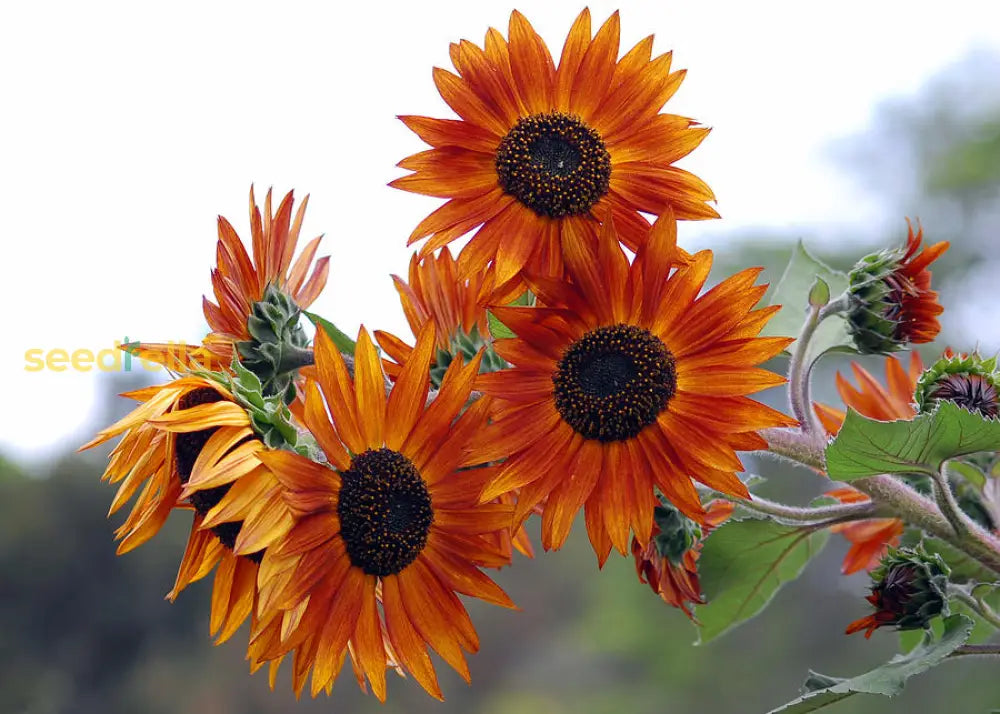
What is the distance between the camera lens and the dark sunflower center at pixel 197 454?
0.64 metres

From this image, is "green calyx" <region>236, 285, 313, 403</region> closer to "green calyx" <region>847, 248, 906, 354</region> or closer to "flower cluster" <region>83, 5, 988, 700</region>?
"flower cluster" <region>83, 5, 988, 700</region>

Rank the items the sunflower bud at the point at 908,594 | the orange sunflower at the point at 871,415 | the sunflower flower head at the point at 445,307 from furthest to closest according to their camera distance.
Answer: the orange sunflower at the point at 871,415 → the sunflower flower head at the point at 445,307 → the sunflower bud at the point at 908,594

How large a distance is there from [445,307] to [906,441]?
0.37 metres

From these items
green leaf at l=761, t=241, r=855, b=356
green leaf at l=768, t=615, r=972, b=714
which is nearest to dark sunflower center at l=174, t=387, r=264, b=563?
green leaf at l=768, t=615, r=972, b=714

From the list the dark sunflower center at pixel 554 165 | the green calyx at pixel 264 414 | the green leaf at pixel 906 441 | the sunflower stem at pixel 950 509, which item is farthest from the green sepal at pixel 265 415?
the sunflower stem at pixel 950 509

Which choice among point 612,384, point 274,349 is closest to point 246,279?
point 274,349

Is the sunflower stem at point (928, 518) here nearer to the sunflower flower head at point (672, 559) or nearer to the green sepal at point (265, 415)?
the sunflower flower head at point (672, 559)

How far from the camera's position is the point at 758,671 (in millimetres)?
7887

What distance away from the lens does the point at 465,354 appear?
2.65ft

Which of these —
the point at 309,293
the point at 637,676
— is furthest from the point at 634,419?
the point at 637,676

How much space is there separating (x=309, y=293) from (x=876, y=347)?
0.46m

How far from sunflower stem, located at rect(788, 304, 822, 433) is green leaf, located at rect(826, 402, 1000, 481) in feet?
0.22

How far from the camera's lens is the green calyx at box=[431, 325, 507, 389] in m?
0.78

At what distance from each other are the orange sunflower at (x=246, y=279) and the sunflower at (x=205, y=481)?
0.05 m
